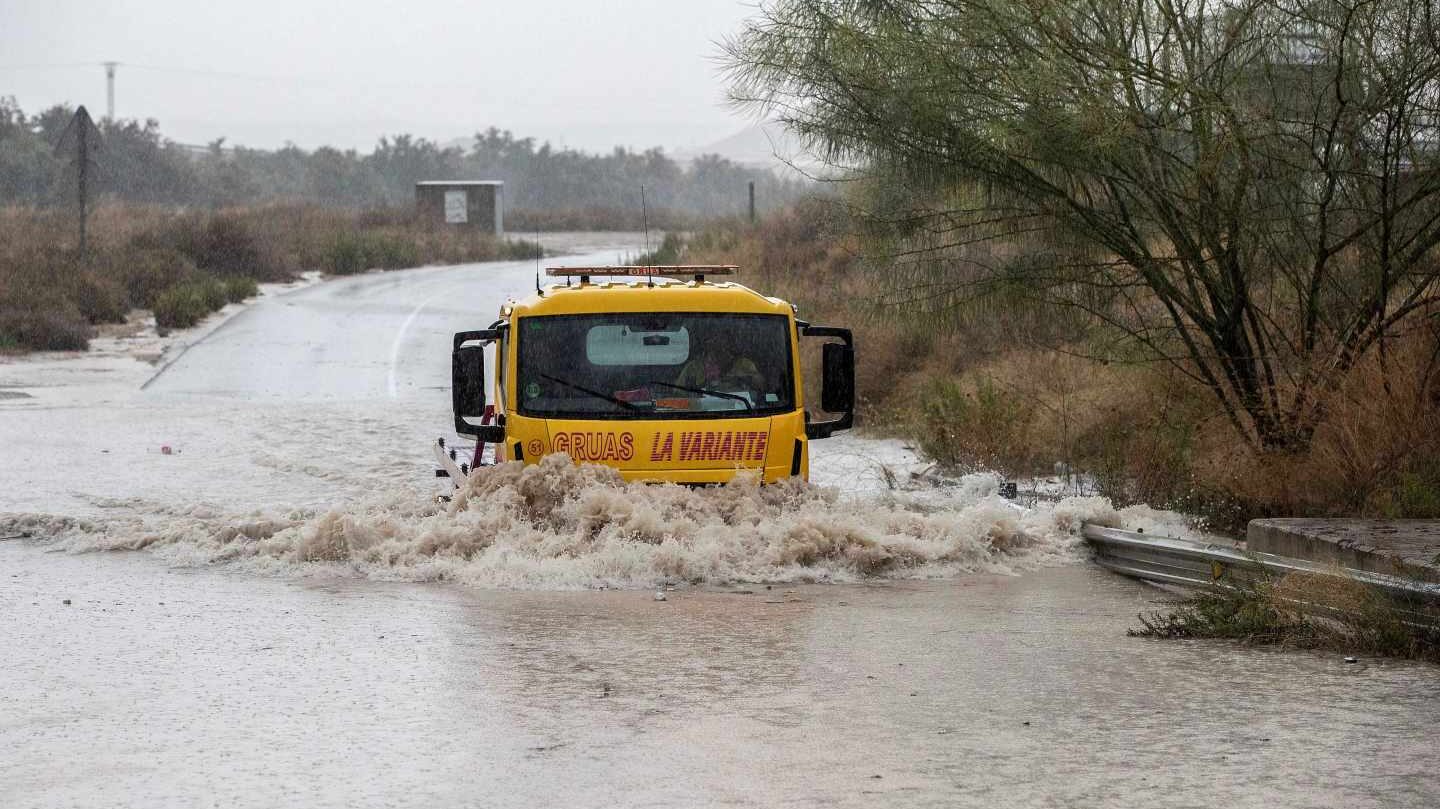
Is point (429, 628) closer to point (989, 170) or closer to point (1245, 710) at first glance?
point (1245, 710)

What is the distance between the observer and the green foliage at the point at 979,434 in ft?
53.0

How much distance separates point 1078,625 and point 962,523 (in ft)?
7.68

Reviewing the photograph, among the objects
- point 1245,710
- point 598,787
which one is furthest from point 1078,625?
point 598,787

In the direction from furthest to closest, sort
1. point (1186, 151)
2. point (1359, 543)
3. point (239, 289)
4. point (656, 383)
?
1. point (239, 289)
2. point (1186, 151)
3. point (656, 383)
4. point (1359, 543)

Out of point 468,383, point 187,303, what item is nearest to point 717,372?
point 468,383

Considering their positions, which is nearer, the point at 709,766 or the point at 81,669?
the point at 709,766

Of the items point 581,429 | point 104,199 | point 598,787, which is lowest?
point 598,787

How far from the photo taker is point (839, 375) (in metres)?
11.5

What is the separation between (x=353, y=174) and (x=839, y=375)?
401 feet

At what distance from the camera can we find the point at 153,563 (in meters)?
11.8

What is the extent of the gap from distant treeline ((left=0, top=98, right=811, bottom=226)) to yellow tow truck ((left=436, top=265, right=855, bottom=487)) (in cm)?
5415

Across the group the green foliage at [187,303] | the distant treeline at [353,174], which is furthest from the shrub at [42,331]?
the distant treeline at [353,174]

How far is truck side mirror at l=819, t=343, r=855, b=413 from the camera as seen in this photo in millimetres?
11500

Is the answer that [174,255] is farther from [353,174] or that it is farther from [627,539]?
[353,174]
